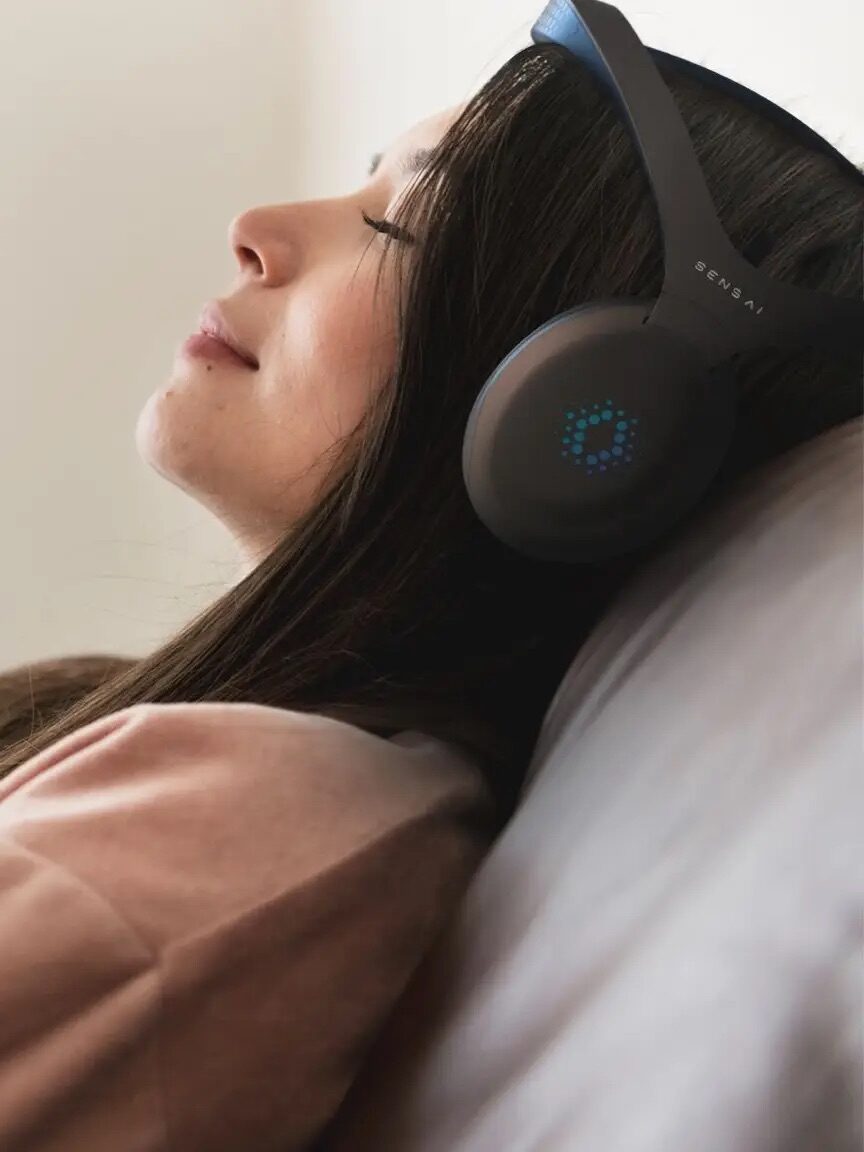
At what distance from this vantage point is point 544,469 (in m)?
0.54

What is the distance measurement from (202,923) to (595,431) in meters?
0.27

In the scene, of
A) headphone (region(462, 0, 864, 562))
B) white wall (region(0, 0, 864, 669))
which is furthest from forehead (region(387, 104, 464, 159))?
white wall (region(0, 0, 864, 669))

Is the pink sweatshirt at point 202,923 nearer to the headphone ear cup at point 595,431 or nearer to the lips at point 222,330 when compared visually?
the headphone ear cup at point 595,431

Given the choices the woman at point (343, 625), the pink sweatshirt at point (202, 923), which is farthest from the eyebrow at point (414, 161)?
the pink sweatshirt at point (202, 923)

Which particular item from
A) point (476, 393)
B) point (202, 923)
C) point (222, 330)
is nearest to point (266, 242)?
point (222, 330)

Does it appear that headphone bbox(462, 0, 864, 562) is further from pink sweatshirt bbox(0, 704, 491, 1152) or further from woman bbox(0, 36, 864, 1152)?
pink sweatshirt bbox(0, 704, 491, 1152)

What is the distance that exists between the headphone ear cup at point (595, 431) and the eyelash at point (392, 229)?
20 centimetres

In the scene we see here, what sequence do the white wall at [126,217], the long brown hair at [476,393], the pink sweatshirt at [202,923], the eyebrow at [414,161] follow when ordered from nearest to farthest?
the pink sweatshirt at [202,923]
the long brown hair at [476,393]
the eyebrow at [414,161]
the white wall at [126,217]

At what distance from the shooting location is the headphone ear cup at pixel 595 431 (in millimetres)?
521

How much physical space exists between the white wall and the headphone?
904 mm

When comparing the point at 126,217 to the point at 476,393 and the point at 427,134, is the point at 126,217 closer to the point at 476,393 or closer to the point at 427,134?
the point at 427,134

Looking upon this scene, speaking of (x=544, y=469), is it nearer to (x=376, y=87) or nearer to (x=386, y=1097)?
(x=386, y=1097)

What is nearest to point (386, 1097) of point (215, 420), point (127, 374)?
point (215, 420)

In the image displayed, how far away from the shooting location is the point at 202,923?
1.55 ft
